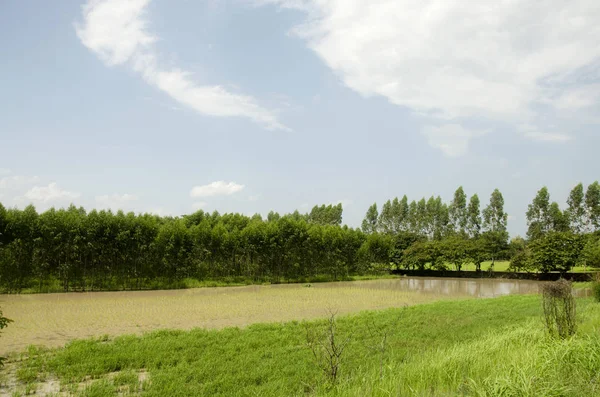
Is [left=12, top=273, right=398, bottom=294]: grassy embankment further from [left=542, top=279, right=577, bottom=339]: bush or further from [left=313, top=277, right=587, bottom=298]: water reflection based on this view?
[left=542, top=279, right=577, bottom=339]: bush


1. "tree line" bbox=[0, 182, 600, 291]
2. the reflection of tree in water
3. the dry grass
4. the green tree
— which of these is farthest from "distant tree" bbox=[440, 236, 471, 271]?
the dry grass

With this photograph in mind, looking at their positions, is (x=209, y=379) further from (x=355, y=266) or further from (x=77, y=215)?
(x=355, y=266)

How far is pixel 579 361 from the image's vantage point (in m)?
5.34

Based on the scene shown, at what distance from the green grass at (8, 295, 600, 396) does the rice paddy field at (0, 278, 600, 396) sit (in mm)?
24

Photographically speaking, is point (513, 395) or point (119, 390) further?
point (119, 390)

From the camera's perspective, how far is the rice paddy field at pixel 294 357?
4945 mm

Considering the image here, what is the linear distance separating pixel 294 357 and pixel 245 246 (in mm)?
31594

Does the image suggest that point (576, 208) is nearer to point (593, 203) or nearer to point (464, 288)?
point (593, 203)

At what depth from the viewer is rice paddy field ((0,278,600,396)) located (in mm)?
4945

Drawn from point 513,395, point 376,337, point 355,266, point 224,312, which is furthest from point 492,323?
point 355,266

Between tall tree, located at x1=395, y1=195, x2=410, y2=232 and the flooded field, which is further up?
tall tree, located at x1=395, y1=195, x2=410, y2=232

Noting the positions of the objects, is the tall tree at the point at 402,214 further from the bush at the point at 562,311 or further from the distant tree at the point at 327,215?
the bush at the point at 562,311

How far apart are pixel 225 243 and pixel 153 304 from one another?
17317 millimetres

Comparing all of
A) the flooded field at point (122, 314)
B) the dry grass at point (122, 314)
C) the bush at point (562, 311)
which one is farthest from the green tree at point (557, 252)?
the bush at point (562, 311)
